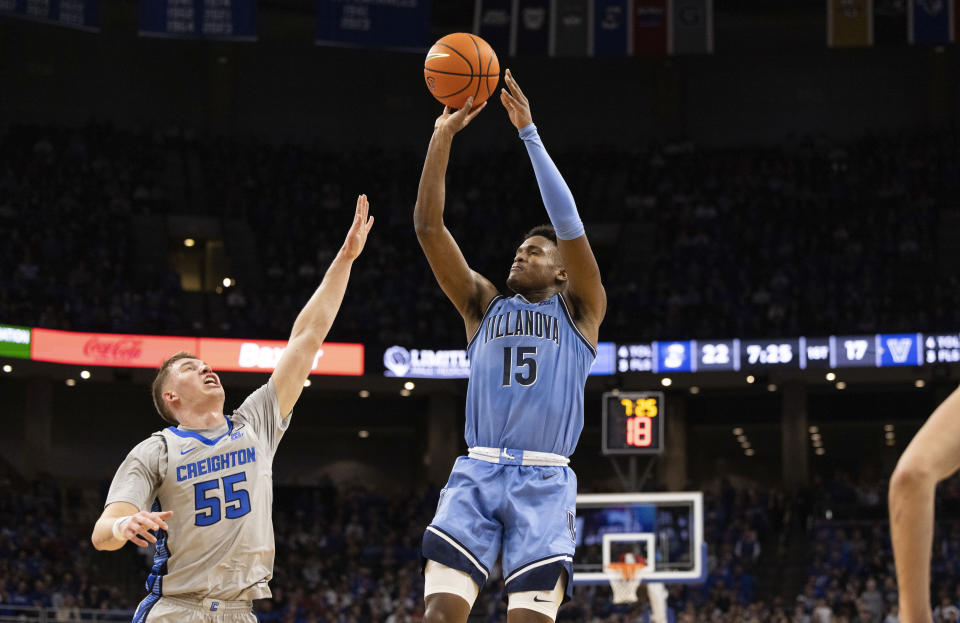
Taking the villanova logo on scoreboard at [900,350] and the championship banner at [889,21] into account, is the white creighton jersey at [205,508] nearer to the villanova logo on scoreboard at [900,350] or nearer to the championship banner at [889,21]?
the championship banner at [889,21]

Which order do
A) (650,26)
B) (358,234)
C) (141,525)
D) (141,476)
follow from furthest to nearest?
(650,26) < (358,234) < (141,476) < (141,525)

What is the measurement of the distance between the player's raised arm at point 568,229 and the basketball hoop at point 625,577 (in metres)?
11.9

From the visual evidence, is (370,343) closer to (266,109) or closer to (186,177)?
(186,177)

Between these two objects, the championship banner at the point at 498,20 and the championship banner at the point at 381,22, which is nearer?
the championship banner at the point at 381,22

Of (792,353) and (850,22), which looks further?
(792,353)

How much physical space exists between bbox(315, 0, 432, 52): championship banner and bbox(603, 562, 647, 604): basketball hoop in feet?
34.9

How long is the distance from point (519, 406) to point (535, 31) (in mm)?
19061

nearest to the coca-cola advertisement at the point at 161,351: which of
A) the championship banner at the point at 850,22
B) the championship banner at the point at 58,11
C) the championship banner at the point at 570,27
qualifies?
the championship banner at the point at 58,11

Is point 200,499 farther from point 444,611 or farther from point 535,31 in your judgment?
point 535,31

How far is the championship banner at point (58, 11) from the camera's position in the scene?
894 inches

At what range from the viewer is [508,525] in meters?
5.44

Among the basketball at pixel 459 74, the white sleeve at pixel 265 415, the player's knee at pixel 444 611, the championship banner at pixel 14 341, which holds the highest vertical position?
the championship banner at pixel 14 341

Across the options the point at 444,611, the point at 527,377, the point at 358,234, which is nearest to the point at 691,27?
the point at 358,234

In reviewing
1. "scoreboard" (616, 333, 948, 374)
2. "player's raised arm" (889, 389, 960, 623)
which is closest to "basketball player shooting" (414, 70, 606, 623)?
"player's raised arm" (889, 389, 960, 623)
